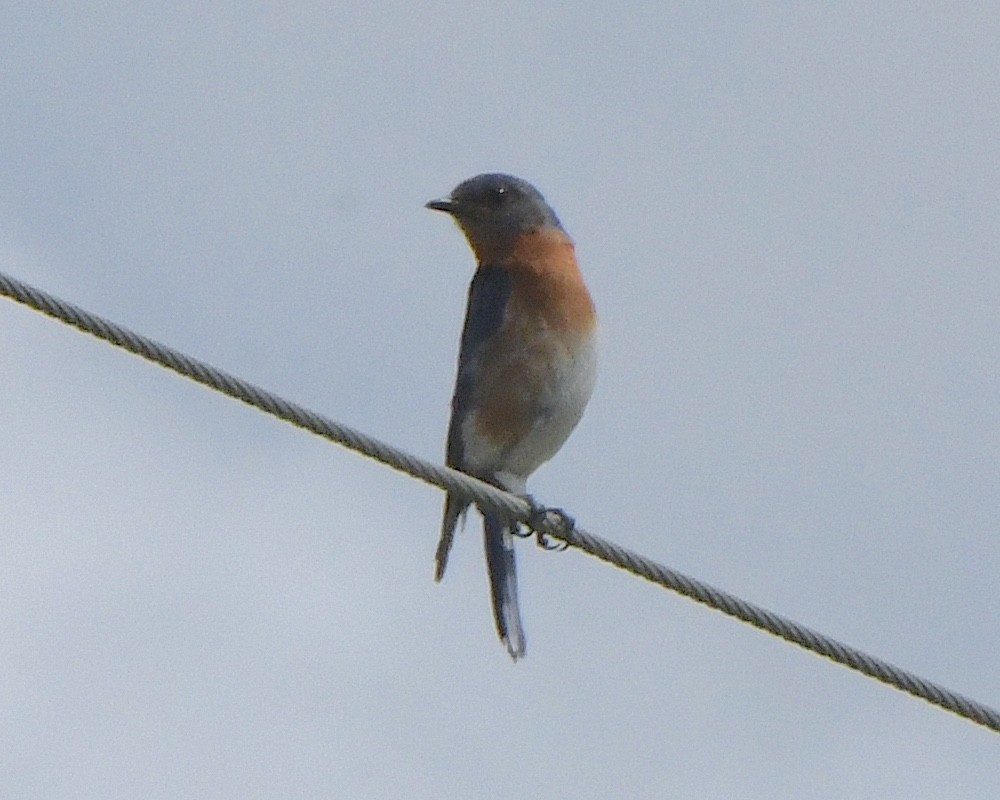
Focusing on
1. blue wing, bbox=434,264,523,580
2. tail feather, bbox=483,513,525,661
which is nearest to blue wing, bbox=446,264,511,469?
blue wing, bbox=434,264,523,580

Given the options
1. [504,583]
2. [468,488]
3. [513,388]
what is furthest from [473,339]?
[468,488]

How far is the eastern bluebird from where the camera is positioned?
32.1 ft

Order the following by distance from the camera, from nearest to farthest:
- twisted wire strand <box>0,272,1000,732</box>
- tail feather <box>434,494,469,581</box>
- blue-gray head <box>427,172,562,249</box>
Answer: twisted wire strand <box>0,272,1000,732</box> < tail feather <box>434,494,469,581</box> < blue-gray head <box>427,172,562,249</box>

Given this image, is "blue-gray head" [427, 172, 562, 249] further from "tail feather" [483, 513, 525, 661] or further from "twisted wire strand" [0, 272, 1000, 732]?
"twisted wire strand" [0, 272, 1000, 732]

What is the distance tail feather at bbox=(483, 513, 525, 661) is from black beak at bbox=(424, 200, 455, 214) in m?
1.91

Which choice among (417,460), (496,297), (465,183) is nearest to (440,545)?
(496,297)

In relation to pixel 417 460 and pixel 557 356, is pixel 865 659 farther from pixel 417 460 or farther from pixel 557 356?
pixel 557 356

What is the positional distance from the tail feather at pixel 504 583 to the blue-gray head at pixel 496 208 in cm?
166

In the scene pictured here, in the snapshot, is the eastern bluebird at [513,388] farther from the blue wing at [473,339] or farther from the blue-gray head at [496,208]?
the blue-gray head at [496,208]

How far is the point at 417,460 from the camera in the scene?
656 centimetres

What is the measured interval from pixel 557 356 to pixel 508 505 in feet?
8.42

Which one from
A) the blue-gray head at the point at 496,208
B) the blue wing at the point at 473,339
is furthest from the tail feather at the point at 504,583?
the blue-gray head at the point at 496,208

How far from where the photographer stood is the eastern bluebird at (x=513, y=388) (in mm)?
9781

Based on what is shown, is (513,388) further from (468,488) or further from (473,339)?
(468,488)
